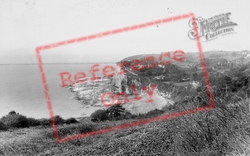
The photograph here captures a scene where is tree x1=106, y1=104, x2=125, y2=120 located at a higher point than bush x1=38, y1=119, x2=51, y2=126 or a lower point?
lower

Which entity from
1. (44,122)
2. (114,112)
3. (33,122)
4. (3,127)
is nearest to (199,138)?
(3,127)

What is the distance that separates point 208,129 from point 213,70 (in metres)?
15.6

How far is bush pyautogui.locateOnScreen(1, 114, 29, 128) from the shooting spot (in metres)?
13.0

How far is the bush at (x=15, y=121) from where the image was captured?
1296 centimetres

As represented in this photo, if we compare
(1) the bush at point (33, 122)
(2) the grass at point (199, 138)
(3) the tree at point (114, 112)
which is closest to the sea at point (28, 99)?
(1) the bush at point (33, 122)

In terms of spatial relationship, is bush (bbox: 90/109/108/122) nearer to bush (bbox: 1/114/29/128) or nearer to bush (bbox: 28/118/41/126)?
bush (bbox: 28/118/41/126)

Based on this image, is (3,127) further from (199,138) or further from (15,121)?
(199,138)

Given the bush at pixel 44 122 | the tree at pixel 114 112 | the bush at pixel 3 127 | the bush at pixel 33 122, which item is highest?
the bush at pixel 3 127

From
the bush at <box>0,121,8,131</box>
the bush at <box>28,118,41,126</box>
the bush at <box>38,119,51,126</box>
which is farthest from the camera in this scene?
the bush at <box>38,119,51,126</box>

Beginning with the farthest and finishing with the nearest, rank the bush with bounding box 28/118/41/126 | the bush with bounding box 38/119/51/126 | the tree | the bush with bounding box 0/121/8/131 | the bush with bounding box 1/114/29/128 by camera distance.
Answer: the tree
the bush with bounding box 38/119/51/126
the bush with bounding box 28/118/41/126
the bush with bounding box 1/114/29/128
the bush with bounding box 0/121/8/131

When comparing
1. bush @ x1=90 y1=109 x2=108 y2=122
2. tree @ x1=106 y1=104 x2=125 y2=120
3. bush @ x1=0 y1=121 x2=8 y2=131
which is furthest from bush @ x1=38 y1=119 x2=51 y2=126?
tree @ x1=106 y1=104 x2=125 y2=120

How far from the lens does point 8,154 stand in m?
6.01

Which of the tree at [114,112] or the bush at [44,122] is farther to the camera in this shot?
the tree at [114,112]

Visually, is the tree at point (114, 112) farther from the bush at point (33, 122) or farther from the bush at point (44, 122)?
the bush at point (33, 122)
